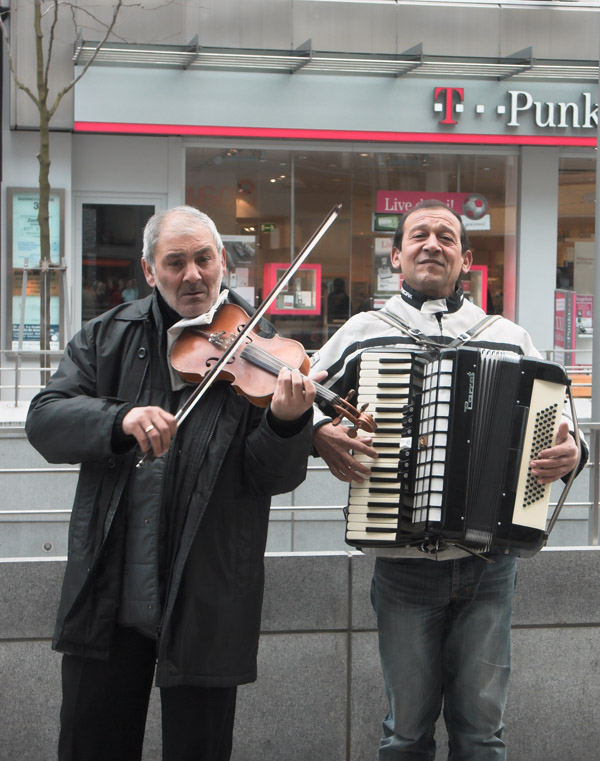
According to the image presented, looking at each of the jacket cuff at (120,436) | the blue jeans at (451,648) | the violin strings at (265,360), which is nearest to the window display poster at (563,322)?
the blue jeans at (451,648)

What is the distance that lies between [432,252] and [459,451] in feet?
2.13

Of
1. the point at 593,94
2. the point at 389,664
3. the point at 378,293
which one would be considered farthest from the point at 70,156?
the point at 389,664

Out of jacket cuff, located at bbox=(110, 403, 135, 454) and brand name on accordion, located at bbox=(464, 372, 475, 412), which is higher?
brand name on accordion, located at bbox=(464, 372, 475, 412)

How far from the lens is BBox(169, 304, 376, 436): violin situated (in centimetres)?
277

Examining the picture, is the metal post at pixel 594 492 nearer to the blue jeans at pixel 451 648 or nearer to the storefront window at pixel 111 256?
the blue jeans at pixel 451 648

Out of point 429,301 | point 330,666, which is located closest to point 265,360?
point 429,301

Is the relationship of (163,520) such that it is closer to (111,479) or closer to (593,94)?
(111,479)

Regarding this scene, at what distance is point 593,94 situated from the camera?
45.3 feet

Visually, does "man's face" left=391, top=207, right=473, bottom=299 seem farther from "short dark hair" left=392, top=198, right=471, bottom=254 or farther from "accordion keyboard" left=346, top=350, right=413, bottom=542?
"accordion keyboard" left=346, top=350, right=413, bottom=542

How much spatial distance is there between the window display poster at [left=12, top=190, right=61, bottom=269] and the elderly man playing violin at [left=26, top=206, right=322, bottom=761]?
10.8 metres

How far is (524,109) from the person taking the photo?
13.7 meters

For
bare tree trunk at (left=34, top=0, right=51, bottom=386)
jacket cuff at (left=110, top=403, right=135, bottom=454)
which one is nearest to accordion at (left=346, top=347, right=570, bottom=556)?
jacket cuff at (left=110, top=403, right=135, bottom=454)

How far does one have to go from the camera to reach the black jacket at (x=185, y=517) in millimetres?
2691

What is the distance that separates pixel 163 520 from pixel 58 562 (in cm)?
140
